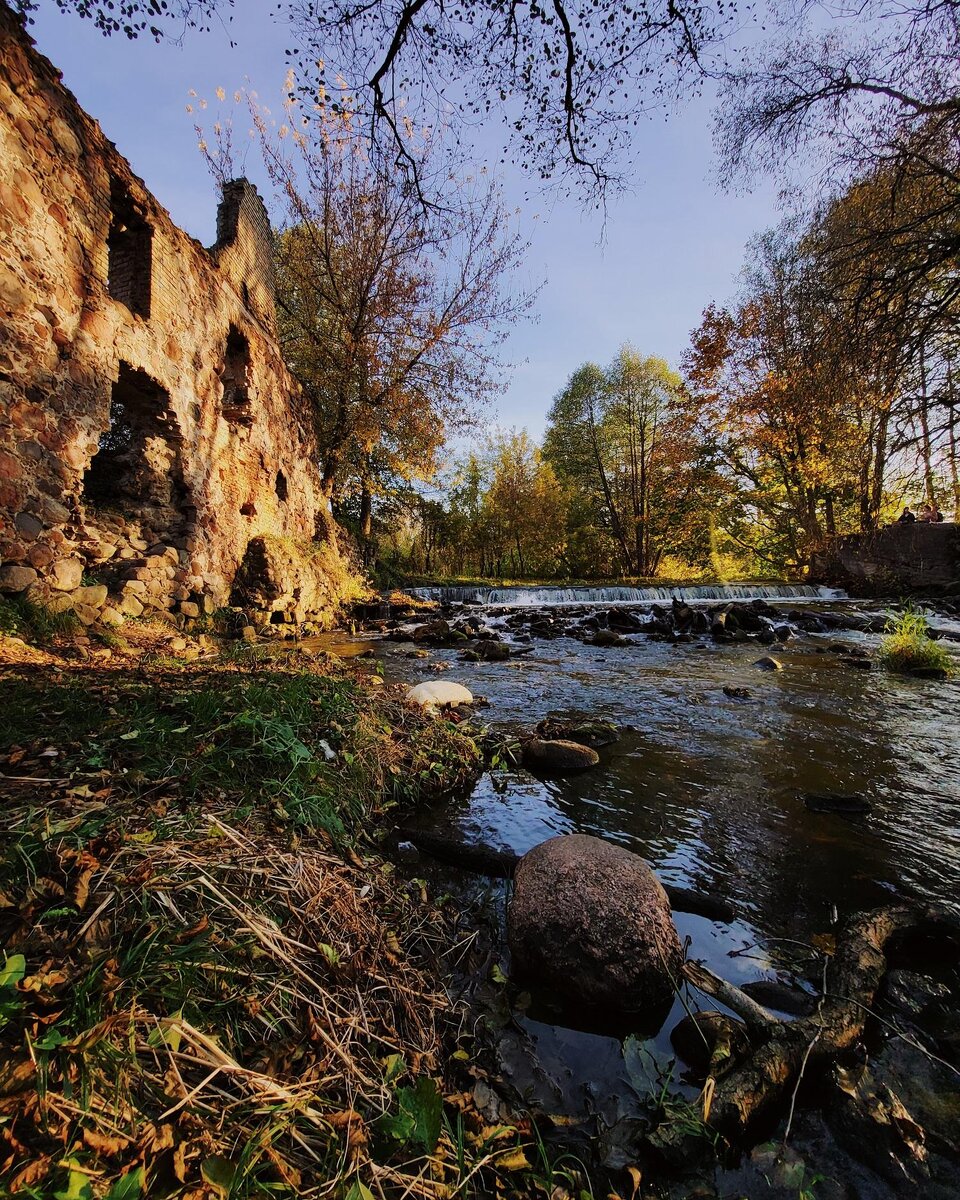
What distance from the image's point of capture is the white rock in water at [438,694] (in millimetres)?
5469

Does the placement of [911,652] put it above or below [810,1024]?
above

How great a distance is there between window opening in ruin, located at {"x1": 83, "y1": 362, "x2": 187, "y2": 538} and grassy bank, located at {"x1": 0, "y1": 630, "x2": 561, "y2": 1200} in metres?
7.33

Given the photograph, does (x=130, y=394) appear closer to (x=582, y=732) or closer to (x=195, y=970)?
(x=582, y=732)

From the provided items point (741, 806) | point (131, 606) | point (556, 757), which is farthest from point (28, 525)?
point (741, 806)

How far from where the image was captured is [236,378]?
487 inches

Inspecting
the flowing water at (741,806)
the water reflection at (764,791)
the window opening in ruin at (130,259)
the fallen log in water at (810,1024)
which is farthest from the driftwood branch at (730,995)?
the window opening in ruin at (130,259)

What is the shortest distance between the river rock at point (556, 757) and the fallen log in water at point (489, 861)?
1.35 metres

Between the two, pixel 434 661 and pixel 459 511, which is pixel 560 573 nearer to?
pixel 459 511

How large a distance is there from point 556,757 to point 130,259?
35.7 ft

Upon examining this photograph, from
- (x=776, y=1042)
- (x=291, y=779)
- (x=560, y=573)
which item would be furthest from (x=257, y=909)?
(x=560, y=573)

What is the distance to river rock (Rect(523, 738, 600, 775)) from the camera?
4.43 metres

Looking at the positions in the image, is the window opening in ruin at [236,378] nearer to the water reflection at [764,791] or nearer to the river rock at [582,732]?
the water reflection at [764,791]

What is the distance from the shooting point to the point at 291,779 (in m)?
2.88

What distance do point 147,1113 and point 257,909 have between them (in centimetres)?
66
